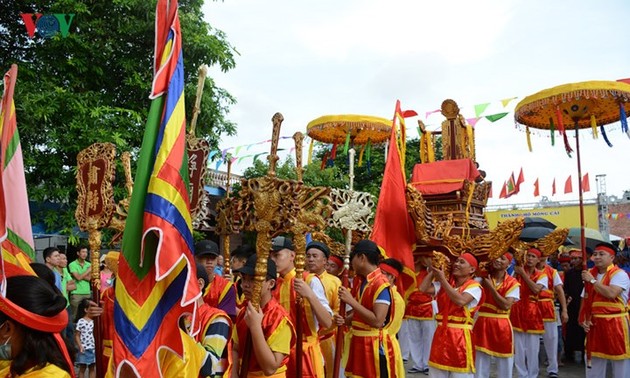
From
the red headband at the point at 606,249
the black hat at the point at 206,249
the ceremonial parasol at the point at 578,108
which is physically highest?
the ceremonial parasol at the point at 578,108

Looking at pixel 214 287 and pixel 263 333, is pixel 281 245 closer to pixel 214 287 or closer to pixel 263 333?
pixel 214 287

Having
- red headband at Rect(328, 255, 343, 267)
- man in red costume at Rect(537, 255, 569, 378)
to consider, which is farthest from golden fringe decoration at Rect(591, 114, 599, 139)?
red headband at Rect(328, 255, 343, 267)

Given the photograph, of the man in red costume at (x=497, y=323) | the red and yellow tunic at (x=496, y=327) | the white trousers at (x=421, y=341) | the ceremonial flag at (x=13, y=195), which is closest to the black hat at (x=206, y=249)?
the ceremonial flag at (x=13, y=195)

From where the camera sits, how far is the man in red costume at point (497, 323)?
6136mm

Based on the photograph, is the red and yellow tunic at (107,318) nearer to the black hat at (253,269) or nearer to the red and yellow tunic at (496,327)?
the black hat at (253,269)

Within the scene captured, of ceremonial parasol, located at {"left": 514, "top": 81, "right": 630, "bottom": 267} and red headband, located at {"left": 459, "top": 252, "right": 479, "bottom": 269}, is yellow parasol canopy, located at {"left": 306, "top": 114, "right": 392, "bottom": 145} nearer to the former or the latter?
ceremonial parasol, located at {"left": 514, "top": 81, "right": 630, "bottom": 267}

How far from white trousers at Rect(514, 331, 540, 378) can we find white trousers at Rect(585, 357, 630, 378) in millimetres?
891

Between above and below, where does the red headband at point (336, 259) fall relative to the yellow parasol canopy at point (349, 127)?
below

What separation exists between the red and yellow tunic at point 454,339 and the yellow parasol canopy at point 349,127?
4213mm

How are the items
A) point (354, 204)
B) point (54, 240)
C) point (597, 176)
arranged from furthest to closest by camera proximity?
point (597, 176) < point (54, 240) < point (354, 204)

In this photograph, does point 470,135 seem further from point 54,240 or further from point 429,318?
point 54,240

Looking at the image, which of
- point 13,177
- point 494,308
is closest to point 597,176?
point 494,308

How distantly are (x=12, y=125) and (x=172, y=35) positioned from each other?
5.50 ft

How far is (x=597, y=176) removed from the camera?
1059 inches
